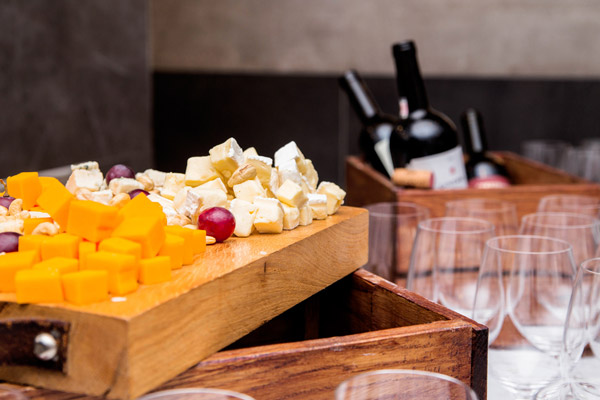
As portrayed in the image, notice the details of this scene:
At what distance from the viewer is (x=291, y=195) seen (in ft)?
2.39

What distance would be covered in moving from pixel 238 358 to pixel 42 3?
5.71ft

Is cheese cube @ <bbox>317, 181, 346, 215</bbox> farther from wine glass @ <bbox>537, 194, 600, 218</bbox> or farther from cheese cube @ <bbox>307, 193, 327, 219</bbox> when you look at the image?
wine glass @ <bbox>537, 194, 600, 218</bbox>

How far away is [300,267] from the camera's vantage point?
70 cm

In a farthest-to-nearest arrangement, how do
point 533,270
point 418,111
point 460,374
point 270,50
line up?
1. point 270,50
2. point 418,111
3. point 533,270
4. point 460,374

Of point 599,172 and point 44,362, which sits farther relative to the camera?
point 599,172

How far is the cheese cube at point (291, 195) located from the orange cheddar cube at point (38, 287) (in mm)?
286

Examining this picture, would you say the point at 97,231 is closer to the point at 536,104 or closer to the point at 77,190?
the point at 77,190

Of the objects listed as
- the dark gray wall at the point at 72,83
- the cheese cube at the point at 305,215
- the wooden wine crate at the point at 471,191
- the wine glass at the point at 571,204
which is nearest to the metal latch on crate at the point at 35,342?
the cheese cube at the point at 305,215

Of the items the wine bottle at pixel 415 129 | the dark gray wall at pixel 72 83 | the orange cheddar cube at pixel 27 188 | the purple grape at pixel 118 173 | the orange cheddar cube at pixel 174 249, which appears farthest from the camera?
the dark gray wall at pixel 72 83

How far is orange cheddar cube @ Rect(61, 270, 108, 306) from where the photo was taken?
50cm

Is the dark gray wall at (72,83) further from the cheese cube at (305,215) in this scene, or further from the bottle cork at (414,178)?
the cheese cube at (305,215)

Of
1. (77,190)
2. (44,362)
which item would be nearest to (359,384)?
(44,362)

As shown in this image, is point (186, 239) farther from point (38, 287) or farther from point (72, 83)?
point (72, 83)

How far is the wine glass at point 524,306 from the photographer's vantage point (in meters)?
0.80
